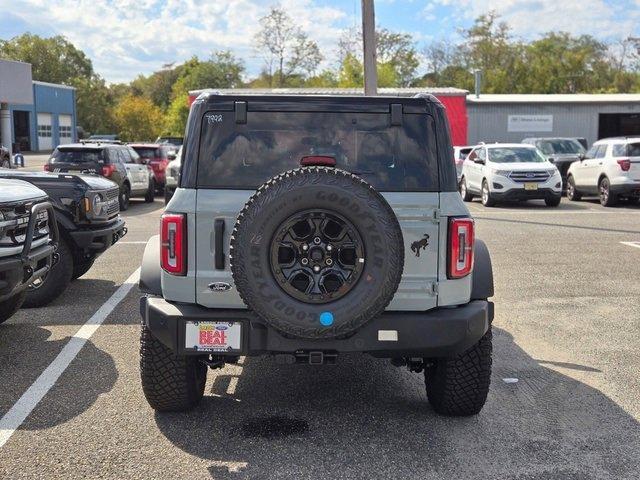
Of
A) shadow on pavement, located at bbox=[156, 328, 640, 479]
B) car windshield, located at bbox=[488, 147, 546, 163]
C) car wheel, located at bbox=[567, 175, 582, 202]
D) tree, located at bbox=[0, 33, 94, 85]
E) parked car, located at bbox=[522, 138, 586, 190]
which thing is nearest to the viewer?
shadow on pavement, located at bbox=[156, 328, 640, 479]

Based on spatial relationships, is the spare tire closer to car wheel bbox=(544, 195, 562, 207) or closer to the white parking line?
the white parking line

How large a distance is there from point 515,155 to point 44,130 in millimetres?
62011

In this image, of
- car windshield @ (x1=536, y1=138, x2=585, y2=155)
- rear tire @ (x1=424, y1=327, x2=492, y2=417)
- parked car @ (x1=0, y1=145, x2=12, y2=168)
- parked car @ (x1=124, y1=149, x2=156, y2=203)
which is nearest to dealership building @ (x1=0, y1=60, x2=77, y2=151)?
parked car @ (x1=0, y1=145, x2=12, y2=168)

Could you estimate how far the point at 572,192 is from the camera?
20.5 m

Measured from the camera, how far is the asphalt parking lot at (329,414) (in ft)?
12.4

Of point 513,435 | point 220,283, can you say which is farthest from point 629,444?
point 220,283

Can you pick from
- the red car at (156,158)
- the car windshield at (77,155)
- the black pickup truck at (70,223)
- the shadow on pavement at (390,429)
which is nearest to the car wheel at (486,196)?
the car windshield at (77,155)

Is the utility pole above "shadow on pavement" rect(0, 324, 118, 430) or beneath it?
above

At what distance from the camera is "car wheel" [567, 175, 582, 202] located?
800 inches

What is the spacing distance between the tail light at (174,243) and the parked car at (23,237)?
71.0 inches

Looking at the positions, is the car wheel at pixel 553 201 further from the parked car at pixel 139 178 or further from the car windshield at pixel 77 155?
the car windshield at pixel 77 155

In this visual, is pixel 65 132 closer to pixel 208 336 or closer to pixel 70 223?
pixel 70 223

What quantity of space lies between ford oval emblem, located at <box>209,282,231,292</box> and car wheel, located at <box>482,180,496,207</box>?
1528 centimetres

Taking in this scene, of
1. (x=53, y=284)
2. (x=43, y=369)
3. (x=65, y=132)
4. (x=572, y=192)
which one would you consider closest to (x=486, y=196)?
(x=572, y=192)
